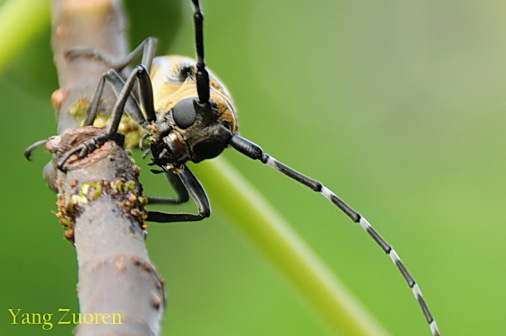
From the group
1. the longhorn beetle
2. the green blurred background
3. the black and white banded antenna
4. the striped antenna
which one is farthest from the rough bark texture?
the striped antenna

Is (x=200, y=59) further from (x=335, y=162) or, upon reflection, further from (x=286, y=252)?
(x=335, y=162)

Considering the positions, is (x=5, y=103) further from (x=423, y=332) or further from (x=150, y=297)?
(x=150, y=297)

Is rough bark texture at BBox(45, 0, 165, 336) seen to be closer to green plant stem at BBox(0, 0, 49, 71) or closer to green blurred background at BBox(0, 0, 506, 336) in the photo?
green plant stem at BBox(0, 0, 49, 71)

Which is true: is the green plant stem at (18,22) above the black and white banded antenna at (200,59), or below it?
above

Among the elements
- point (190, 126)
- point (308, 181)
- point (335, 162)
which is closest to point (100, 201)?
point (190, 126)

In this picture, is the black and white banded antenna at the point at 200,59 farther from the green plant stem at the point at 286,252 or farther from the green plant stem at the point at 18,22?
the green plant stem at the point at 18,22

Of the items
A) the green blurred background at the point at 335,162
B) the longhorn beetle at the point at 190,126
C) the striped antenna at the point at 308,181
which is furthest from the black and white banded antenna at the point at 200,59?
the green blurred background at the point at 335,162
